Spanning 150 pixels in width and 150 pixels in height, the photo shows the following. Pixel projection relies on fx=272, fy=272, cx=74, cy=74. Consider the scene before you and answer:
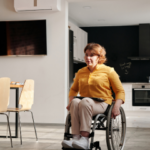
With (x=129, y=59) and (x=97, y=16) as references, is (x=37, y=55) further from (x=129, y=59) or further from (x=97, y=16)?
(x=129, y=59)

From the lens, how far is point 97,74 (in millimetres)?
2480

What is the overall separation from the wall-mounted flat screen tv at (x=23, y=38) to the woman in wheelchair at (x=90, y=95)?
7.58 ft

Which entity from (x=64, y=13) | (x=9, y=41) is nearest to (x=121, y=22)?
(x=64, y=13)

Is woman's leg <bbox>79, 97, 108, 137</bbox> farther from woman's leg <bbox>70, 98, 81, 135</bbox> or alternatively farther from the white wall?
A: the white wall

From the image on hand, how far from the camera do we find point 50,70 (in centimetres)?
478

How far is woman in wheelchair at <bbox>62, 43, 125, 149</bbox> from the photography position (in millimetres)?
2174

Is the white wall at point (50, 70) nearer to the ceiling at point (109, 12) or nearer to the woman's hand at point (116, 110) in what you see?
the ceiling at point (109, 12)

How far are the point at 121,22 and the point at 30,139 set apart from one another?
4.55m

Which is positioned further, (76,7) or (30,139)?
(76,7)

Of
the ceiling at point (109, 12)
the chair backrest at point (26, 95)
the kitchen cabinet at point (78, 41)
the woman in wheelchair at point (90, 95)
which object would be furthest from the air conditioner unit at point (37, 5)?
the woman in wheelchair at point (90, 95)

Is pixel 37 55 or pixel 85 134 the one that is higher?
pixel 37 55

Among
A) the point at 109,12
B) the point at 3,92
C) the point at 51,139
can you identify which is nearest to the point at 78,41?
the point at 109,12

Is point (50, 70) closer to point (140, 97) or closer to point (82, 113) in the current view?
point (82, 113)

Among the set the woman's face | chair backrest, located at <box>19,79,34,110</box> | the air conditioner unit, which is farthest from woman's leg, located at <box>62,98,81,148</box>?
the air conditioner unit
